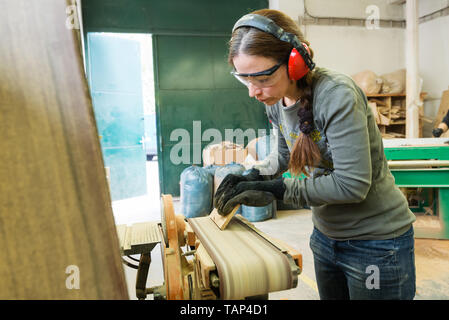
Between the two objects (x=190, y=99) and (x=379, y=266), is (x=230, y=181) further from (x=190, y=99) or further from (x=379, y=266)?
(x=190, y=99)

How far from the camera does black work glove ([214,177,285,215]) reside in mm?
1118

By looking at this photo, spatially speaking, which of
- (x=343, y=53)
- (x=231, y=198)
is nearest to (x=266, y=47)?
(x=231, y=198)

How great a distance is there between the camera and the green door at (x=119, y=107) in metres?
5.62

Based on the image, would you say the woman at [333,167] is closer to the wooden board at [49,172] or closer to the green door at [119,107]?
the wooden board at [49,172]

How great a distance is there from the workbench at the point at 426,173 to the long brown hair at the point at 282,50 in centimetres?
240

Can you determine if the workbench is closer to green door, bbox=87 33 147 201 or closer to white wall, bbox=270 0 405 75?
white wall, bbox=270 0 405 75

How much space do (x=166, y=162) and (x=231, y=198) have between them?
16.3 feet

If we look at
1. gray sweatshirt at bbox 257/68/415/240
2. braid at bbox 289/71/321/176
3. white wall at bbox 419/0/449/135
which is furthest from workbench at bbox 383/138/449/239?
white wall at bbox 419/0/449/135

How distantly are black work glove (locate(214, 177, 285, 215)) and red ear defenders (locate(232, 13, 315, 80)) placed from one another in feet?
1.28

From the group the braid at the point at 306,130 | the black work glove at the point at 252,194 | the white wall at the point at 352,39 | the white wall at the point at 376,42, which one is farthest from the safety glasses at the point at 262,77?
the white wall at the point at 376,42

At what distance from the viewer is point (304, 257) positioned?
320 centimetres

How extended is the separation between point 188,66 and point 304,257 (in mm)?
4293

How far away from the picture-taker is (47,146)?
0.41 m
